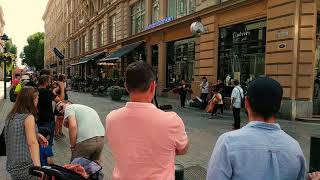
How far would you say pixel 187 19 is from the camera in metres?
23.2

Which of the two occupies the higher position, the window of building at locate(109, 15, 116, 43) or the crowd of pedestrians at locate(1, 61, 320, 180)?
the window of building at locate(109, 15, 116, 43)

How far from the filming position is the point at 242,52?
62.6ft

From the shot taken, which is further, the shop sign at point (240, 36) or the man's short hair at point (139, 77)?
the shop sign at point (240, 36)

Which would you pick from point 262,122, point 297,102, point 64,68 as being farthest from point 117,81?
point 64,68

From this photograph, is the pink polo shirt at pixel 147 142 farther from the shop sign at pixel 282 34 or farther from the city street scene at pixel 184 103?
the shop sign at pixel 282 34

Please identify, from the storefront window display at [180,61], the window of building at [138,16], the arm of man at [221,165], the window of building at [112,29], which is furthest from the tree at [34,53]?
the arm of man at [221,165]

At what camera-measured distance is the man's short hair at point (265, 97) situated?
234 cm

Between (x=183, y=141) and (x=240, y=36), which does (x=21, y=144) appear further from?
(x=240, y=36)

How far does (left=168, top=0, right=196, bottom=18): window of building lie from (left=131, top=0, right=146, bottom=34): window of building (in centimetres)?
498

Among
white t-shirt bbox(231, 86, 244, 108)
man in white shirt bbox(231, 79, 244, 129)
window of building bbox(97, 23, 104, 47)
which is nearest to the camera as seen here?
man in white shirt bbox(231, 79, 244, 129)

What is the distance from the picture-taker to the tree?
125 metres

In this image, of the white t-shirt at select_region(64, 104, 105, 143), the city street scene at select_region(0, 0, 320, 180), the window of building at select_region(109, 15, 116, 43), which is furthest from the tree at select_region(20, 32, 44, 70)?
the white t-shirt at select_region(64, 104, 105, 143)

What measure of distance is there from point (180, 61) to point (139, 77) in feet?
76.5

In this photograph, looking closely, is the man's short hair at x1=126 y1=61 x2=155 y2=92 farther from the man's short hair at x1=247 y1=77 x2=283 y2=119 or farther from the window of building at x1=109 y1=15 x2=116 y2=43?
the window of building at x1=109 y1=15 x2=116 y2=43
